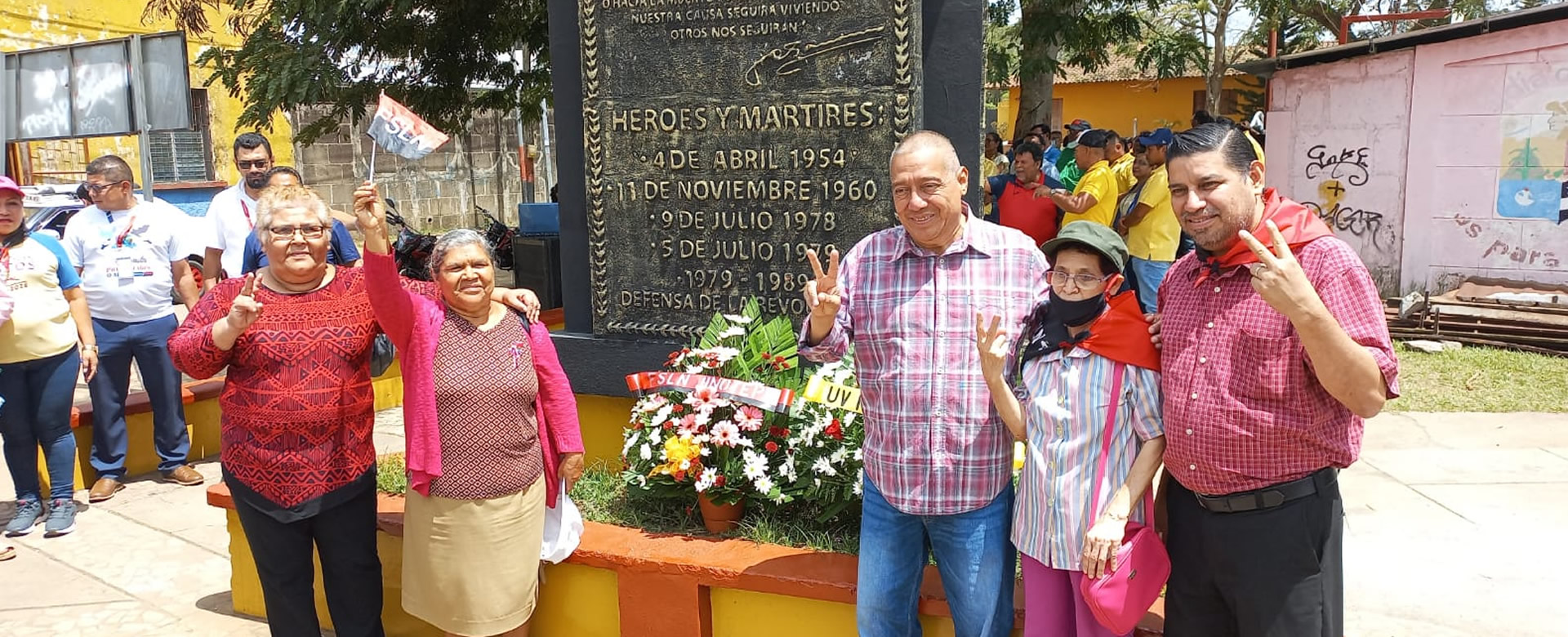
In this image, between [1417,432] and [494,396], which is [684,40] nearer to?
[494,396]

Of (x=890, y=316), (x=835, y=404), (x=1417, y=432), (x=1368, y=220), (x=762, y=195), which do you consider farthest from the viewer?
(x=1368, y=220)

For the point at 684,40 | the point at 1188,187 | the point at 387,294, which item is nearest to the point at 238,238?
the point at 684,40

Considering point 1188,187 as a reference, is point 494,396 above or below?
below

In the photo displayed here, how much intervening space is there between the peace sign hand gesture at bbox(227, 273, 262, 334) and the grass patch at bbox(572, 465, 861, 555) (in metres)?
1.53

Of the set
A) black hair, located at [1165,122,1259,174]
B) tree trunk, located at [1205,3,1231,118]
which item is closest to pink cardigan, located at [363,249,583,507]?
black hair, located at [1165,122,1259,174]

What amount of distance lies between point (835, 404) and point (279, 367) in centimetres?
170

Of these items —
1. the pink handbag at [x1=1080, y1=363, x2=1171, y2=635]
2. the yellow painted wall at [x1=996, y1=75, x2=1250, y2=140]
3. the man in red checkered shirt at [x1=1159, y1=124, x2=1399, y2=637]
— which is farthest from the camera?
the yellow painted wall at [x1=996, y1=75, x2=1250, y2=140]

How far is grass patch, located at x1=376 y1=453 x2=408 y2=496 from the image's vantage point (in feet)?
15.5

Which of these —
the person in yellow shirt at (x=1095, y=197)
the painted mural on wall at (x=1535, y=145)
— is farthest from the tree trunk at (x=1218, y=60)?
the person in yellow shirt at (x=1095, y=197)

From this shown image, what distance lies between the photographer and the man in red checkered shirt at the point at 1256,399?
7.78 feet

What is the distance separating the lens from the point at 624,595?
3.89 metres

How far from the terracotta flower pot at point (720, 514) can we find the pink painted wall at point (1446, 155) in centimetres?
919

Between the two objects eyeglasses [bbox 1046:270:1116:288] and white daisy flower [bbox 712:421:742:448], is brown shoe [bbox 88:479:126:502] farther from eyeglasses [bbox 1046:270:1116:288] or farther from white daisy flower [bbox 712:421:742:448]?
eyeglasses [bbox 1046:270:1116:288]

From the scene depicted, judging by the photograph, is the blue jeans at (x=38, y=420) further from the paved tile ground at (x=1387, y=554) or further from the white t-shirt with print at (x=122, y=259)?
the white t-shirt with print at (x=122, y=259)
